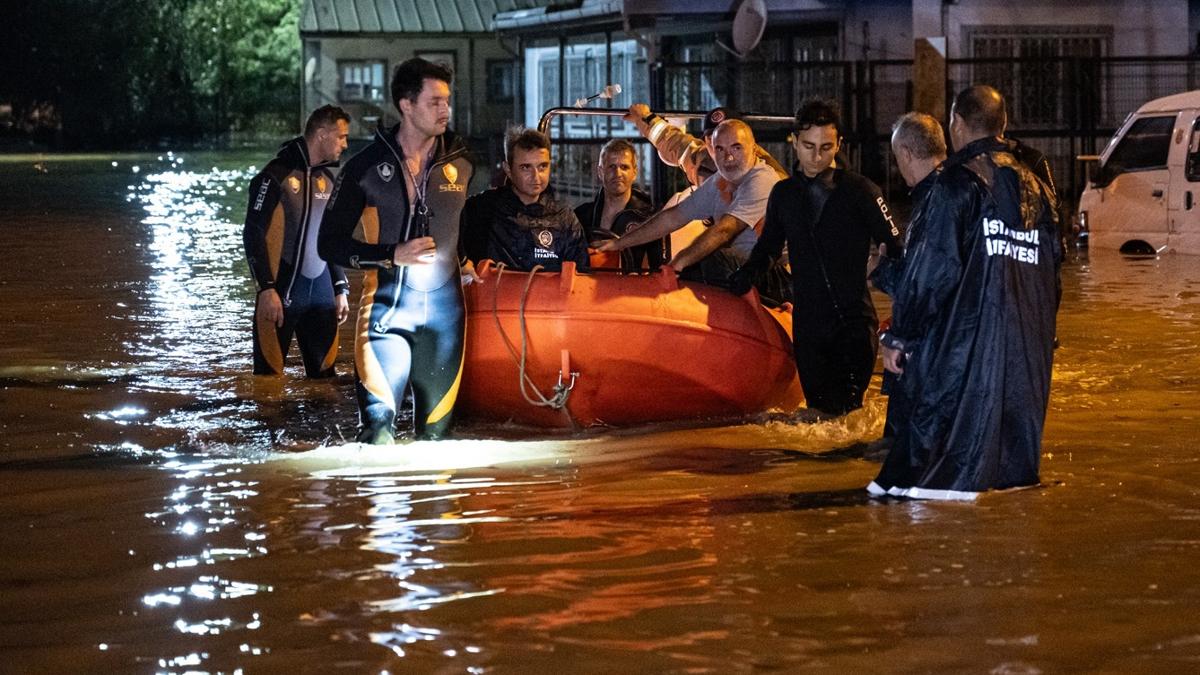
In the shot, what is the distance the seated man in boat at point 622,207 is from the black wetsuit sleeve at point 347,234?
7.76ft

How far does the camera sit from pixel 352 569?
20.8 feet

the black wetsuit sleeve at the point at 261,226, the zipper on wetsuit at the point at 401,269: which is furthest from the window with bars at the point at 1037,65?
the zipper on wetsuit at the point at 401,269

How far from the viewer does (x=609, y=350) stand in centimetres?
906

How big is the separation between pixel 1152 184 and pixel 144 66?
52034 mm

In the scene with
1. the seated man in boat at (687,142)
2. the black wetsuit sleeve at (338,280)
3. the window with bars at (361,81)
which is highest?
the window with bars at (361,81)

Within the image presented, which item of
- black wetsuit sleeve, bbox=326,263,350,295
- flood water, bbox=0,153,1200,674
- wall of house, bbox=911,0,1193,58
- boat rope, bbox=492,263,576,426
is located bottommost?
flood water, bbox=0,153,1200,674

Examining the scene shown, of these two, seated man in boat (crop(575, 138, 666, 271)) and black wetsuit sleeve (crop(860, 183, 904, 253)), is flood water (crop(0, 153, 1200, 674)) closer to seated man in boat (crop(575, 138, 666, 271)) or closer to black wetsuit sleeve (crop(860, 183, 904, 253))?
black wetsuit sleeve (crop(860, 183, 904, 253))

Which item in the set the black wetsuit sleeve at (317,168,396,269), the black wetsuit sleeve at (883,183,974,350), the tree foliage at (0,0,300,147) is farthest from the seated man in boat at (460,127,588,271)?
the tree foliage at (0,0,300,147)

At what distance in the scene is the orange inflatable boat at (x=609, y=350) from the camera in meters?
9.02

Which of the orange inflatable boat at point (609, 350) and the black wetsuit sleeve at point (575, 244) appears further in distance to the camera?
the black wetsuit sleeve at point (575, 244)

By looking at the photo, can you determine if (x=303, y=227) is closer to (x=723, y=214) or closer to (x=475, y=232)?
(x=475, y=232)

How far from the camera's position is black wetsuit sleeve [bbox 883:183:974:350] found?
7.06 meters

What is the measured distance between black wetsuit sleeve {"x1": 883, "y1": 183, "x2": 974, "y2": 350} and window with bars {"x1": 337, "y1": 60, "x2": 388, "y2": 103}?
137 ft

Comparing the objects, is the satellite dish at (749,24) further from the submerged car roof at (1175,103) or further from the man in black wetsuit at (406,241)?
the man in black wetsuit at (406,241)
